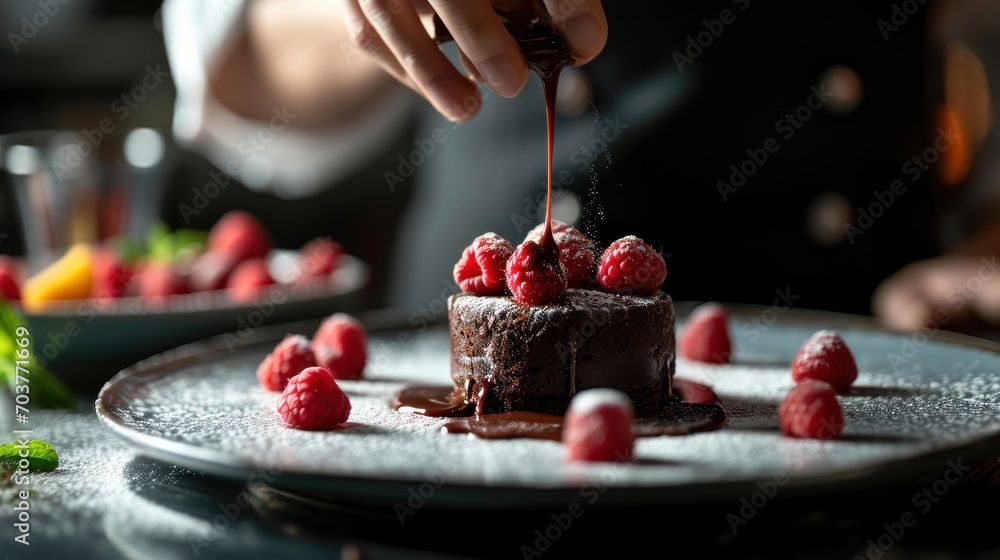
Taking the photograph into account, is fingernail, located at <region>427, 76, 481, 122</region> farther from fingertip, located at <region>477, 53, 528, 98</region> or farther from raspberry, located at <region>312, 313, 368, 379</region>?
raspberry, located at <region>312, 313, 368, 379</region>

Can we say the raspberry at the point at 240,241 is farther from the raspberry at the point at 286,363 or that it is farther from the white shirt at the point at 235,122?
the raspberry at the point at 286,363

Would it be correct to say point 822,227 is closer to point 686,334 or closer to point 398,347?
point 686,334

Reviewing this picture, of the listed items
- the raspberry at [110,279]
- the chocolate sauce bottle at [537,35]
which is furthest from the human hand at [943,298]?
the raspberry at [110,279]

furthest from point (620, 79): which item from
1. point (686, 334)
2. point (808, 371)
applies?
point (808, 371)

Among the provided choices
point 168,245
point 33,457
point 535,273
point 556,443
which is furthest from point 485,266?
point 168,245

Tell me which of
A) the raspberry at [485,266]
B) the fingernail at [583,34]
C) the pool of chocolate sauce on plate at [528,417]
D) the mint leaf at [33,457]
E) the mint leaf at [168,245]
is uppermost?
the fingernail at [583,34]

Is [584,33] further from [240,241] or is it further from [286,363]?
[240,241]
